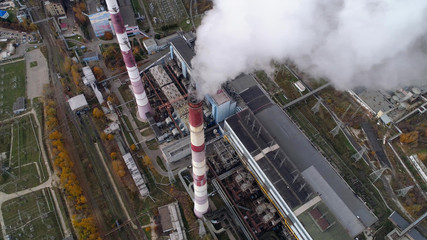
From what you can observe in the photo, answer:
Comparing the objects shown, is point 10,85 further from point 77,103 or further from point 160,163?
point 160,163

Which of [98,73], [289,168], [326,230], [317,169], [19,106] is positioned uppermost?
[98,73]

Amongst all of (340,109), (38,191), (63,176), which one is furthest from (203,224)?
(340,109)

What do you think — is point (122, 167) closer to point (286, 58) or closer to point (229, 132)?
point (229, 132)

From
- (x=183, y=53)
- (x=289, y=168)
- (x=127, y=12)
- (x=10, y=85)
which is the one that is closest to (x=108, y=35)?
(x=127, y=12)

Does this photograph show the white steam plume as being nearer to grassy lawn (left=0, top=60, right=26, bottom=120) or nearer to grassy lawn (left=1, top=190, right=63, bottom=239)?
grassy lawn (left=1, top=190, right=63, bottom=239)

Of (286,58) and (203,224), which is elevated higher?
(286,58)

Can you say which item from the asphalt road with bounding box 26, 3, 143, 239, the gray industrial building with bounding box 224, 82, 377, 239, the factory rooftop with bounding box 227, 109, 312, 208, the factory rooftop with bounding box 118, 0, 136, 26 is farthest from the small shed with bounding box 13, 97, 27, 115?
the factory rooftop with bounding box 227, 109, 312, 208

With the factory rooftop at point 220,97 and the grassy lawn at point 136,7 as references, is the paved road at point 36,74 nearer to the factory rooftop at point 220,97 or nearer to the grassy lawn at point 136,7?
the grassy lawn at point 136,7
